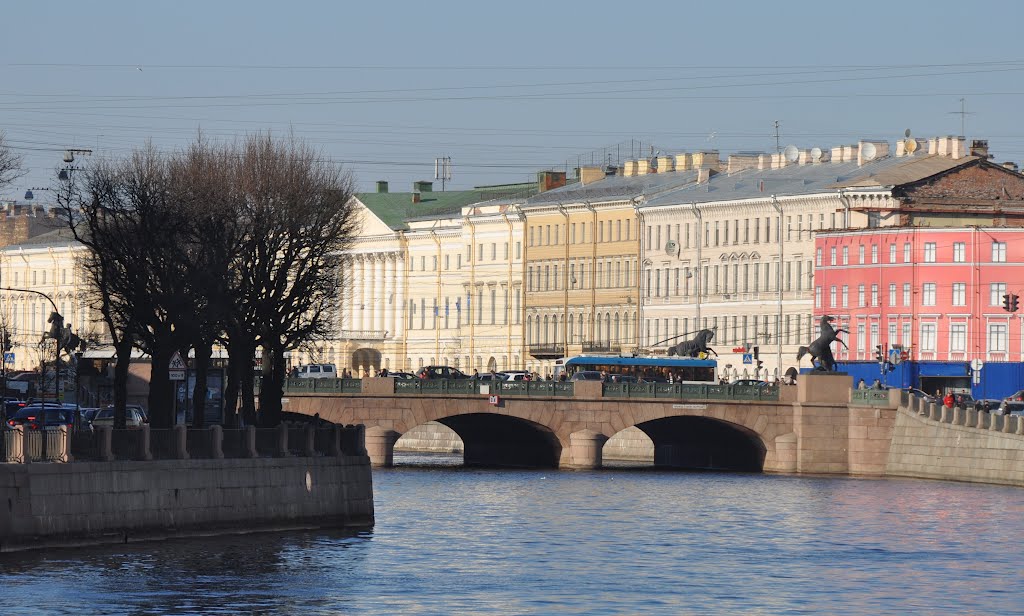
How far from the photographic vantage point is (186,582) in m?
51.1

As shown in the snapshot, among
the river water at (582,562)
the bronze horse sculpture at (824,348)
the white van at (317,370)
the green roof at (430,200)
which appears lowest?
the river water at (582,562)

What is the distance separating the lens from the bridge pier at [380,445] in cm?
10219

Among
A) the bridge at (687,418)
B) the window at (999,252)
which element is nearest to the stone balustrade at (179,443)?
the bridge at (687,418)

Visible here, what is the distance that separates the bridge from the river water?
49.8 feet

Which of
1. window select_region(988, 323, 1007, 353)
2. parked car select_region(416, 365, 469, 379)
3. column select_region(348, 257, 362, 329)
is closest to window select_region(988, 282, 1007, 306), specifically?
window select_region(988, 323, 1007, 353)

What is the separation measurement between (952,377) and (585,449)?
2240 centimetres

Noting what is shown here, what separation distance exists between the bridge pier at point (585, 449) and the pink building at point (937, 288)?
21.4 metres

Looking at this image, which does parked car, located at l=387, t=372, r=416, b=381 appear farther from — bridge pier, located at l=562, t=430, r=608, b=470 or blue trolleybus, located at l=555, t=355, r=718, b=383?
bridge pier, located at l=562, t=430, r=608, b=470

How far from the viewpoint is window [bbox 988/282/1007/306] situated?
118062 millimetres

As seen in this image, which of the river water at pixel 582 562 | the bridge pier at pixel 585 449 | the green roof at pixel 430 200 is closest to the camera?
the river water at pixel 582 562

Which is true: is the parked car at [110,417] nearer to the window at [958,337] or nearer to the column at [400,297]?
the window at [958,337]

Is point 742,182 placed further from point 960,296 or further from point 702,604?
point 702,604

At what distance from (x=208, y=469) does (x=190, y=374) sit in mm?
26410

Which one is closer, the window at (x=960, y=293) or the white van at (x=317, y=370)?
the window at (x=960, y=293)
